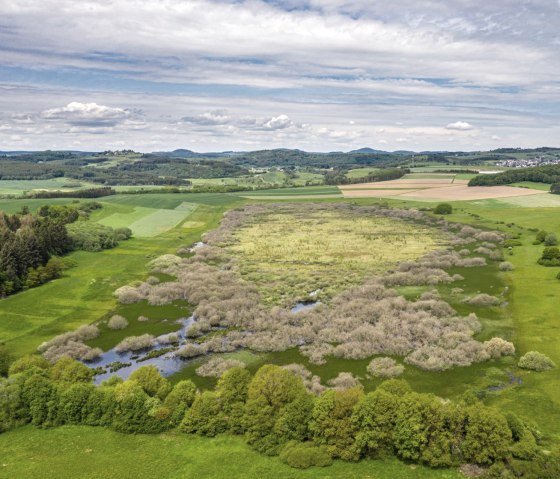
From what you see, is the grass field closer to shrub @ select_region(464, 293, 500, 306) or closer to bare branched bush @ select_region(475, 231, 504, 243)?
shrub @ select_region(464, 293, 500, 306)

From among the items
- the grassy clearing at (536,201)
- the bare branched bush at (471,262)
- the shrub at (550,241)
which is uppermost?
the grassy clearing at (536,201)

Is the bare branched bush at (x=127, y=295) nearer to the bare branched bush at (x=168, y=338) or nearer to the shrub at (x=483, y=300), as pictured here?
the bare branched bush at (x=168, y=338)

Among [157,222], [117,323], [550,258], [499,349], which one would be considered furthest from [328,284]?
[157,222]

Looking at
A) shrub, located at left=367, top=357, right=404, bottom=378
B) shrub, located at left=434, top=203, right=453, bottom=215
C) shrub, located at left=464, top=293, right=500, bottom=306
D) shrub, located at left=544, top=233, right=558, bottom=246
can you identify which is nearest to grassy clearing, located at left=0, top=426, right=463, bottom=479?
shrub, located at left=367, top=357, right=404, bottom=378

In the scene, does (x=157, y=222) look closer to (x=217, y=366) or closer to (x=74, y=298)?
(x=74, y=298)

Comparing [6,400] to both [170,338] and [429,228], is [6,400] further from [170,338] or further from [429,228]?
[429,228]

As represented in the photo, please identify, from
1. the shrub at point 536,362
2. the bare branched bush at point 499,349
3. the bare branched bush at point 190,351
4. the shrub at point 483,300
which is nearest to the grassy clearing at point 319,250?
the bare branched bush at point 190,351
